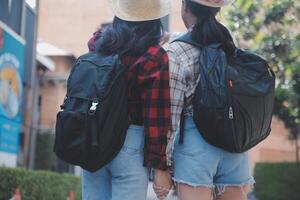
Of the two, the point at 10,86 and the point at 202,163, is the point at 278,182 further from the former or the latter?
the point at 202,163

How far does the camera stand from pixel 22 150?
20.2 metres

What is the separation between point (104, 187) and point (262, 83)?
101 centimetres

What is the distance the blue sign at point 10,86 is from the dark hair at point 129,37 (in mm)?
7214

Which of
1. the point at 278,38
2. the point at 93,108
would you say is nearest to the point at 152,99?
the point at 93,108

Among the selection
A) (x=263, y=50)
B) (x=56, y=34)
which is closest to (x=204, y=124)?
(x=263, y=50)

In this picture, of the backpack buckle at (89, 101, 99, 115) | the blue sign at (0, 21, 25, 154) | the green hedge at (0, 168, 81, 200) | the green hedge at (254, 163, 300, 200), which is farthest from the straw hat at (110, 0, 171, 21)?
the green hedge at (254, 163, 300, 200)

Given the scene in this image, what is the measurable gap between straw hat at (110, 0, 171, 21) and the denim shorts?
0.61 meters

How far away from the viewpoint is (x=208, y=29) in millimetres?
3176

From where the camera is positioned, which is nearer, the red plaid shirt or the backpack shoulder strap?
the red plaid shirt

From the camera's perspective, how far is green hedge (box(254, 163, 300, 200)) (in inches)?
564

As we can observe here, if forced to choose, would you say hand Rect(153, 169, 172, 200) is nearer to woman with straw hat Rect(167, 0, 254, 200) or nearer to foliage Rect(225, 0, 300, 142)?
woman with straw hat Rect(167, 0, 254, 200)

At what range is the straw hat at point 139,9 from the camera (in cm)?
316

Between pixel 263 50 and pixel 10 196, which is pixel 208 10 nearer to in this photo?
pixel 10 196

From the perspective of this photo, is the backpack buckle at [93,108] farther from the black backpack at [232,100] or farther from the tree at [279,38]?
the tree at [279,38]
